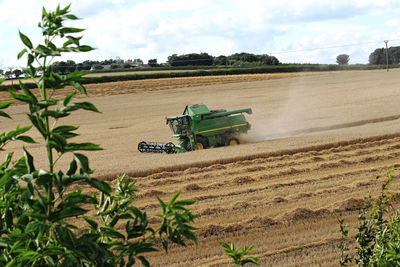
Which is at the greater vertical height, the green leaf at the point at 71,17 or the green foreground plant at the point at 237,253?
the green leaf at the point at 71,17

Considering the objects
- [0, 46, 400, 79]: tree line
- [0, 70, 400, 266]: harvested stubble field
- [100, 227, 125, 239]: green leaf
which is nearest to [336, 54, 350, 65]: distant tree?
[0, 46, 400, 79]: tree line

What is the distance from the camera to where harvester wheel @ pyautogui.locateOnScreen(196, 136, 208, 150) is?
20.9 meters

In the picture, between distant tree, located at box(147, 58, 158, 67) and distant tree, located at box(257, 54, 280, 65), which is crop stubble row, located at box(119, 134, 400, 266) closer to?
distant tree, located at box(147, 58, 158, 67)

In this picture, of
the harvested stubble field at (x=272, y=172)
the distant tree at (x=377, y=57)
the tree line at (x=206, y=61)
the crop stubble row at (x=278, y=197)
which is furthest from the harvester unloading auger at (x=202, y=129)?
the distant tree at (x=377, y=57)

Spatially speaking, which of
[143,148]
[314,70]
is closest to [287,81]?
[314,70]

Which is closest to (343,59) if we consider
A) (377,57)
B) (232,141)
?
(377,57)

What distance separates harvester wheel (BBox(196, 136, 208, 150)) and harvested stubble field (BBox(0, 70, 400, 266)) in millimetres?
1134

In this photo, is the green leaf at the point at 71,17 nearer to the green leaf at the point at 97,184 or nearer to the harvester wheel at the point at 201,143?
the green leaf at the point at 97,184

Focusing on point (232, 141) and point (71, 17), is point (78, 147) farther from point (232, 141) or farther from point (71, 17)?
point (232, 141)

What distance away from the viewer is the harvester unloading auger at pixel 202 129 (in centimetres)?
2077

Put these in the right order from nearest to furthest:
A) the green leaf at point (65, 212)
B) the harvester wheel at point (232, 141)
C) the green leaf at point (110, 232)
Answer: the green leaf at point (65, 212) < the green leaf at point (110, 232) < the harvester wheel at point (232, 141)

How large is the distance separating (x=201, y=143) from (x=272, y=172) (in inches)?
243

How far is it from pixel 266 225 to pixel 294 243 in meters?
1.07

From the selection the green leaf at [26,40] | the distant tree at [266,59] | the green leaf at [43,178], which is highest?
the distant tree at [266,59]
